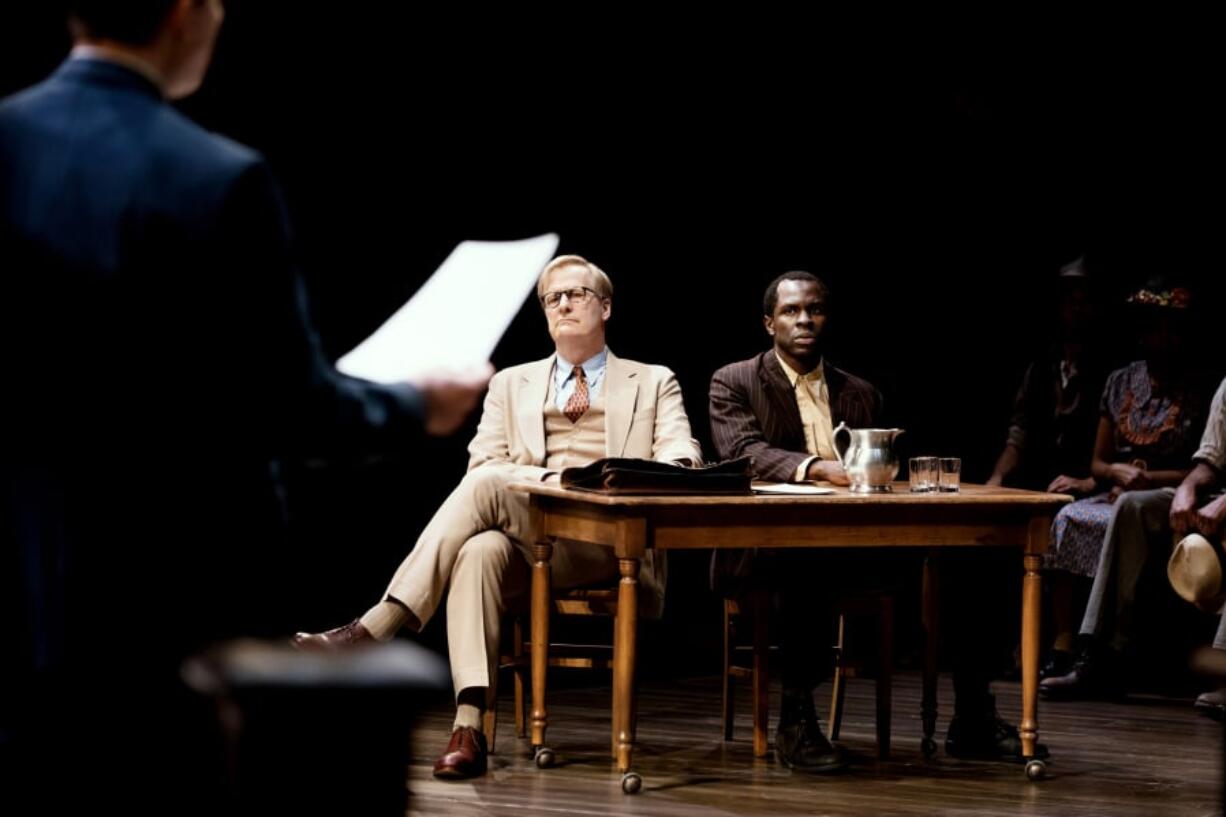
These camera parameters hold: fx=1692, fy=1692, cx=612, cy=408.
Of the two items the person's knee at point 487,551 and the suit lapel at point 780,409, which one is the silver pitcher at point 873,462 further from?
the person's knee at point 487,551

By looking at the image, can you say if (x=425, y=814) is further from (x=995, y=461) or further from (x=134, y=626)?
(x=995, y=461)

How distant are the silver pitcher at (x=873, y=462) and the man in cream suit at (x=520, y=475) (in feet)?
1.86

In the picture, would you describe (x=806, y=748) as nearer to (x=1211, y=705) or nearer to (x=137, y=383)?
(x=1211, y=705)

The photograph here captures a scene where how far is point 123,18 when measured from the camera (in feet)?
5.23

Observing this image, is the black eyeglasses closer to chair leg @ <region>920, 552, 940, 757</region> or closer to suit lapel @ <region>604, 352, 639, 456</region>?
suit lapel @ <region>604, 352, 639, 456</region>

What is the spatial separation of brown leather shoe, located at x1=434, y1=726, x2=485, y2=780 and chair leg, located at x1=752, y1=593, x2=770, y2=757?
84 centimetres

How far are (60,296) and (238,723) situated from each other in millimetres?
435

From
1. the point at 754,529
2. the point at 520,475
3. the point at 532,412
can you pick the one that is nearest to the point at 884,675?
the point at 754,529

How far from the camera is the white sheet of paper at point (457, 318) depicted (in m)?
1.79

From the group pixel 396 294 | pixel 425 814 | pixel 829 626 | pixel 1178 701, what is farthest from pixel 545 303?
pixel 1178 701

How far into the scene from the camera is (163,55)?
1617 millimetres

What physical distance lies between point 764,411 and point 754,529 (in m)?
0.91

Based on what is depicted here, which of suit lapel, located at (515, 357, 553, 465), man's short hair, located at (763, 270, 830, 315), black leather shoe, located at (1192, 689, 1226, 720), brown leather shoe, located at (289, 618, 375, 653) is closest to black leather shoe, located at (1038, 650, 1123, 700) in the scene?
black leather shoe, located at (1192, 689, 1226, 720)

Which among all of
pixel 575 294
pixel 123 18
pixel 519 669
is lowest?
pixel 519 669
